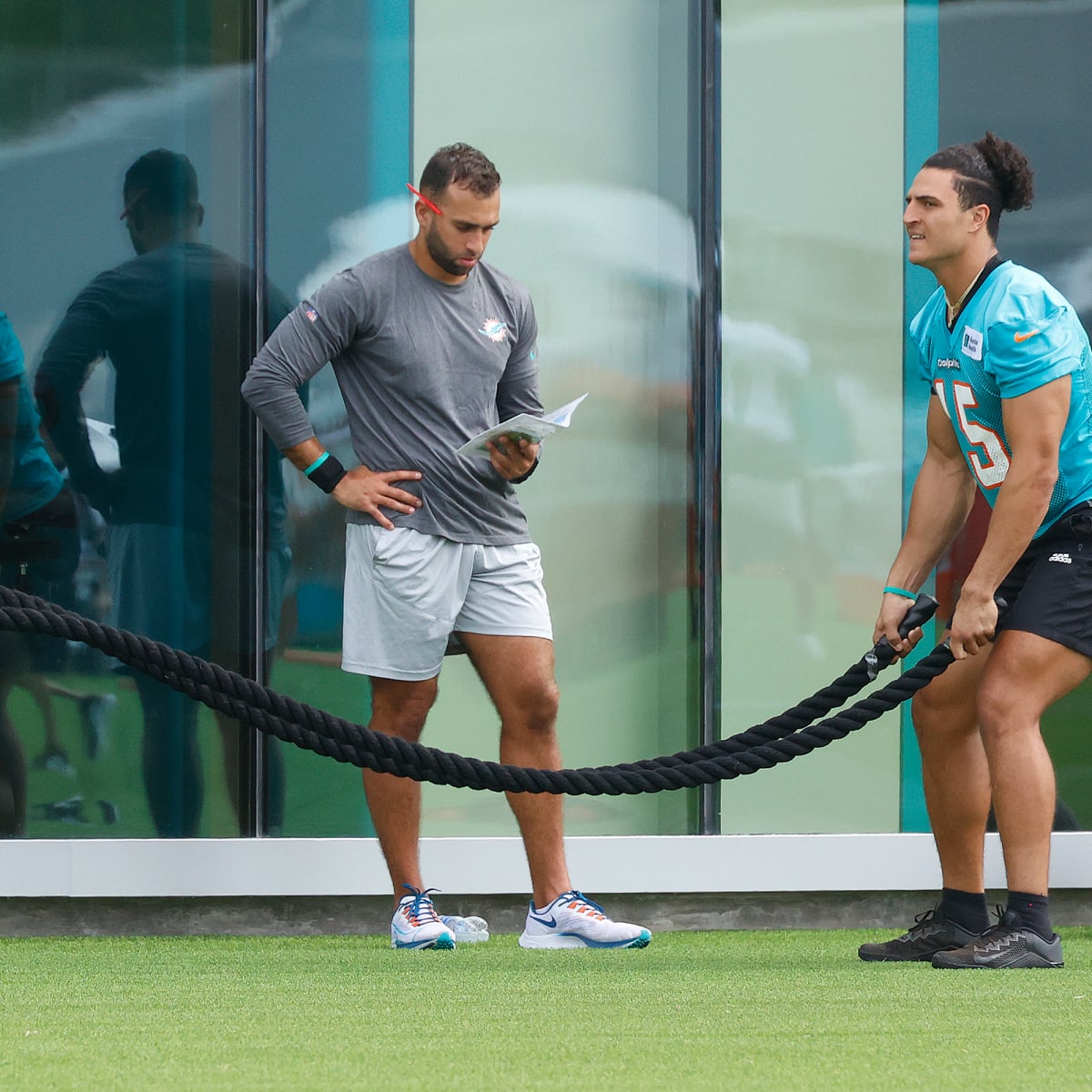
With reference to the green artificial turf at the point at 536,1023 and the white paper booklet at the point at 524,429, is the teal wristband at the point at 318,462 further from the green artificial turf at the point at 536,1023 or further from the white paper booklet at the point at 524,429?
the green artificial turf at the point at 536,1023

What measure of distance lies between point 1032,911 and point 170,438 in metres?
2.79

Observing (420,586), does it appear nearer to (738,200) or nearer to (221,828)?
(221,828)

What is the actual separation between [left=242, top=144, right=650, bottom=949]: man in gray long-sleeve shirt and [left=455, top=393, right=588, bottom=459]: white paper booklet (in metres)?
0.04

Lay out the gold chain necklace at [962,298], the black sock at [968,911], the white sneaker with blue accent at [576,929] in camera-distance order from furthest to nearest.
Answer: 1. the white sneaker with blue accent at [576,929]
2. the black sock at [968,911]
3. the gold chain necklace at [962,298]

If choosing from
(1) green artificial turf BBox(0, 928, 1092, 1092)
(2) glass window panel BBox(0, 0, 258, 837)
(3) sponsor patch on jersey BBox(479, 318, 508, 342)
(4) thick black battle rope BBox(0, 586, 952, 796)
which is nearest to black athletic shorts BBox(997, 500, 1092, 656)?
(4) thick black battle rope BBox(0, 586, 952, 796)

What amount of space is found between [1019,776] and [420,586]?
142cm

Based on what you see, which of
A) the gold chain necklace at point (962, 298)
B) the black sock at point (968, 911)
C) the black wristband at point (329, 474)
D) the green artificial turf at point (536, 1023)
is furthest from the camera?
the black wristband at point (329, 474)

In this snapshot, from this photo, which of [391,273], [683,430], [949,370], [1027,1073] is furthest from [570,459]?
[1027,1073]

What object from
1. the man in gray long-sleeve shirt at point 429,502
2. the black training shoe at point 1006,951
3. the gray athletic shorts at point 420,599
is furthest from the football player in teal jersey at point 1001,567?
the gray athletic shorts at point 420,599

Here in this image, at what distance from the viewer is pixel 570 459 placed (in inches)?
201

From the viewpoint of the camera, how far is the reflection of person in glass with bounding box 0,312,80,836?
4.76m

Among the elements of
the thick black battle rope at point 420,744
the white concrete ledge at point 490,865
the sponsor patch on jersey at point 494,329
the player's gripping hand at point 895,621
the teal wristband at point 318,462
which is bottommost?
the white concrete ledge at point 490,865

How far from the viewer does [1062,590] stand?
3.42 metres

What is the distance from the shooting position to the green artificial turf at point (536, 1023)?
226 centimetres
